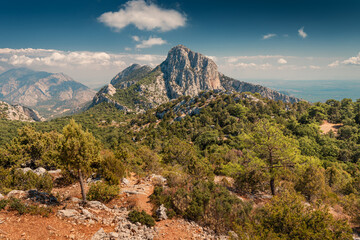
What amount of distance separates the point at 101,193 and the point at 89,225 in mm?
4346

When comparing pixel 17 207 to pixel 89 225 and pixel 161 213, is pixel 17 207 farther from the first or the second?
pixel 161 213

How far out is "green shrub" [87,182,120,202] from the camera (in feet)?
50.2

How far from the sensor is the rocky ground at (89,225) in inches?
386

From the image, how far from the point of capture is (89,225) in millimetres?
11406

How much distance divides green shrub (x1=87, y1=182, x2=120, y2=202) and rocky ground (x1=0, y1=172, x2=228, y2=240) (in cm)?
79

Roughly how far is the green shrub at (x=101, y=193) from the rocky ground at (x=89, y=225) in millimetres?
790

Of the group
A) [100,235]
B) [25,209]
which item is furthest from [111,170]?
[100,235]

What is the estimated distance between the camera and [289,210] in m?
8.98

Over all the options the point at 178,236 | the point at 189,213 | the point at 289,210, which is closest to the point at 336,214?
the point at 289,210

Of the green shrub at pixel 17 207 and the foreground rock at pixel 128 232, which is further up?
the green shrub at pixel 17 207

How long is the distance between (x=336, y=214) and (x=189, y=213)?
16.8 m

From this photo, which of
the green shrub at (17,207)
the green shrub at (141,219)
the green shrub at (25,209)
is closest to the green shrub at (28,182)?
the green shrub at (25,209)

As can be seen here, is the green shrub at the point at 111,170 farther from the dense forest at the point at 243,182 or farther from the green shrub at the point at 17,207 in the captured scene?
the green shrub at the point at 17,207

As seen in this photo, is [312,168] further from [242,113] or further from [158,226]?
[242,113]
